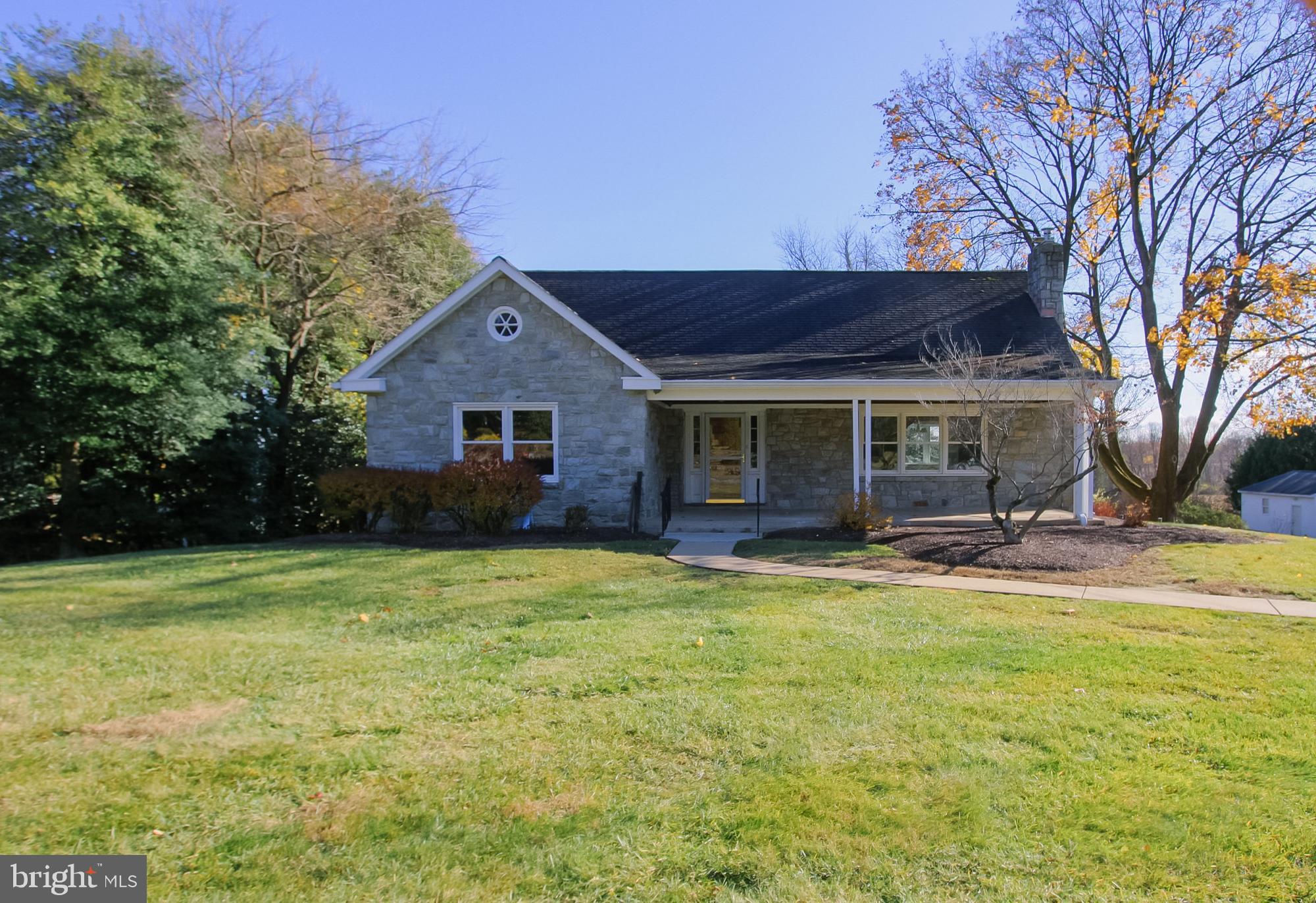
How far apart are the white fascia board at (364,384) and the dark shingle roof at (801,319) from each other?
15.7 ft

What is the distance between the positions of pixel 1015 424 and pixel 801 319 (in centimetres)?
494

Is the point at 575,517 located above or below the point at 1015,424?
below

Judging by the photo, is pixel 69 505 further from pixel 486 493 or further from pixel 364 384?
pixel 486 493

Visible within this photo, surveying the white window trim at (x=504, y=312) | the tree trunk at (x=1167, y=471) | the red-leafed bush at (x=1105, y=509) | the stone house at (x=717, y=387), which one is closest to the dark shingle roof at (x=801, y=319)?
the stone house at (x=717, y=387)

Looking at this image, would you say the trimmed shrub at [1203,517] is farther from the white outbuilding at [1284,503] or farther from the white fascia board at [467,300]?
Result: the white fascia board at [467,300]

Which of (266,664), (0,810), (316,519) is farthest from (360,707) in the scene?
(316,519)

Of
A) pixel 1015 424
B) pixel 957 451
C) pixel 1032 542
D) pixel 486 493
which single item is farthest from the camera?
pixel 957 451

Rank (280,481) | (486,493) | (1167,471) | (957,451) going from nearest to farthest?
(486,493), (957,451), (1167,471), (280,481)

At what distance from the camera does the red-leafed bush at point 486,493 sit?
41.4ft

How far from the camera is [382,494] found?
1298cm

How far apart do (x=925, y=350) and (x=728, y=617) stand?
9895 millimetres

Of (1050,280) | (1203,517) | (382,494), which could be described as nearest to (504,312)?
(382,494)

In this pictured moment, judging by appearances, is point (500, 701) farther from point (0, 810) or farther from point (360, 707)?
point (0, 810)

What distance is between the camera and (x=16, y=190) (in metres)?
13.4
